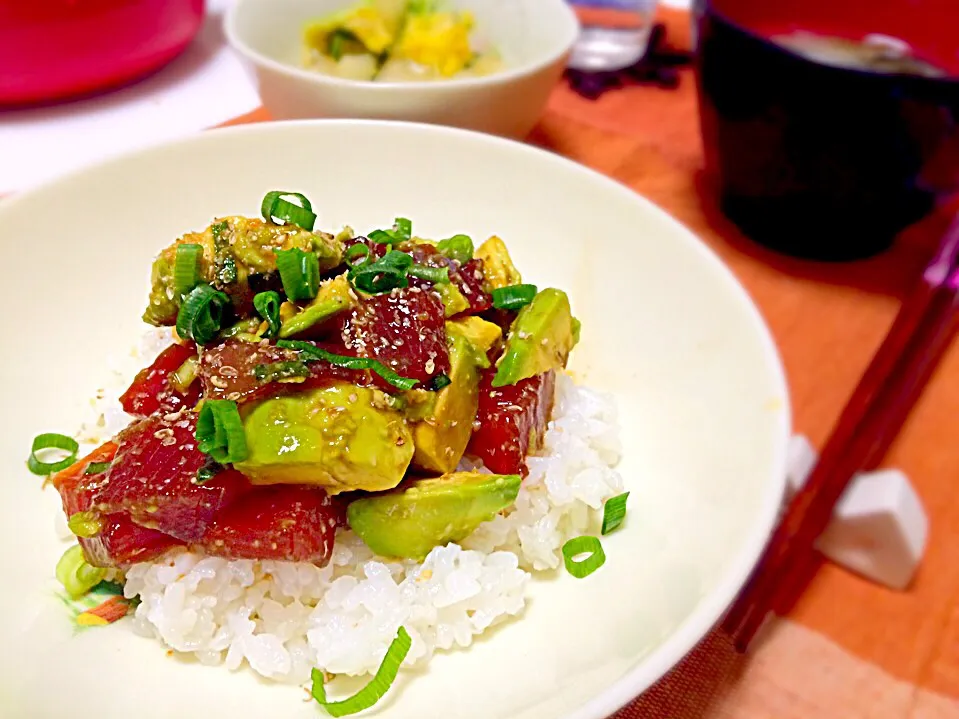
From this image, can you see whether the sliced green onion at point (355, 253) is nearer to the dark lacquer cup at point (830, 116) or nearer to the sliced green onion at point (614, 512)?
the sliced green onion at point (614, 512)

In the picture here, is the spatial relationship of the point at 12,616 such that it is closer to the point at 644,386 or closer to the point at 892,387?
the point at 644,386

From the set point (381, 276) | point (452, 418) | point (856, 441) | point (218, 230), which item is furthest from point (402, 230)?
point (856, 441)

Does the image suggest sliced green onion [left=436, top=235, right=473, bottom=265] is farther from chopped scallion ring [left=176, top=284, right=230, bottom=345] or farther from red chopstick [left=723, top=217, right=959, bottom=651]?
red chopstick [left=723, top=217, right=959, bottom=651]

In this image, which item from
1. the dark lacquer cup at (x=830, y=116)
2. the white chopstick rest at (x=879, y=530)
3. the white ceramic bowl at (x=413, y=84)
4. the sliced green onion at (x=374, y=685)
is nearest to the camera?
the sliced green onion at (x=374, y=685)

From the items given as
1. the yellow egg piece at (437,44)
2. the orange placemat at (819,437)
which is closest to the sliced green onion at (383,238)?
the orange placemat at (819,437)

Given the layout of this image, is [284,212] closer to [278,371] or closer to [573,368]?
[278,371]
